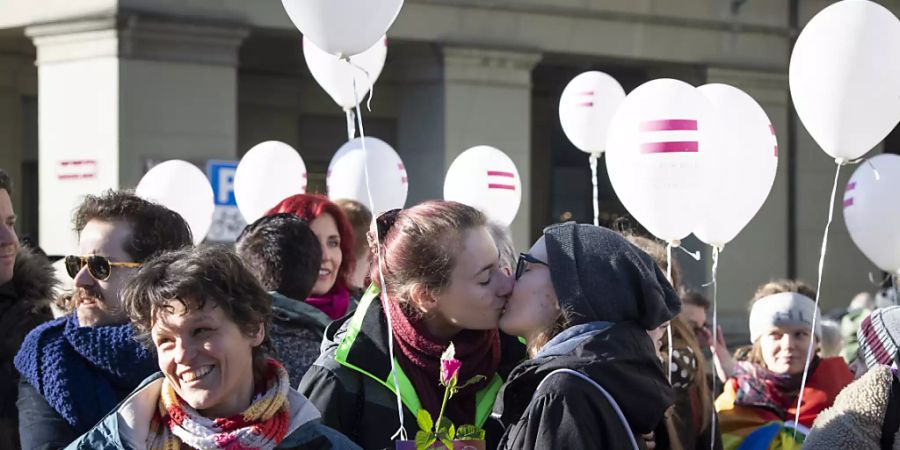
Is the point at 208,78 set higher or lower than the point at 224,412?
higher

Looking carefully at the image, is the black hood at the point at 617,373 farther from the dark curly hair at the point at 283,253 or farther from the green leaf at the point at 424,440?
the dark curly hair at the point at 283,253

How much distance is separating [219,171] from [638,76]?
638 centimetres

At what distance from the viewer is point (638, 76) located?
1752cm

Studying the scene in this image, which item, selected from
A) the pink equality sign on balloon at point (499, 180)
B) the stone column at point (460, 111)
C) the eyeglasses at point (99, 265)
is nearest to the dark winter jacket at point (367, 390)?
the eyeglasses at point (99, 265)

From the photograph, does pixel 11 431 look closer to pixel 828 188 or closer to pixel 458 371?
pixel 458 371

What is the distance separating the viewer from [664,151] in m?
5.27

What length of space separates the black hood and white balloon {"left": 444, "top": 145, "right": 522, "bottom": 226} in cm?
413

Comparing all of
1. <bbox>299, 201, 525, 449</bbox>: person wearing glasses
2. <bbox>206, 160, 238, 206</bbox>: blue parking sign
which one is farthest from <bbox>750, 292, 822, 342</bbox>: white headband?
<bbox>206, 160, 238, 206</bbox>: blue parking sign

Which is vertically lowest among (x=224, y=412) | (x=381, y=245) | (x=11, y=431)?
(x=11, y=431)

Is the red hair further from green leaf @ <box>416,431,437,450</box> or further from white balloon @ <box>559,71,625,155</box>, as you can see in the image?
white balloon @ <box>559,71,625,155</box>

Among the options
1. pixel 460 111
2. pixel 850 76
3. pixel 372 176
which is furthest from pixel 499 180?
pixel 460 111

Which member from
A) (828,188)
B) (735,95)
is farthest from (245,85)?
(735,95)

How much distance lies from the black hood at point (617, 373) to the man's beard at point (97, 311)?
1081mm

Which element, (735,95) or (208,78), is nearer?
(735,95)
